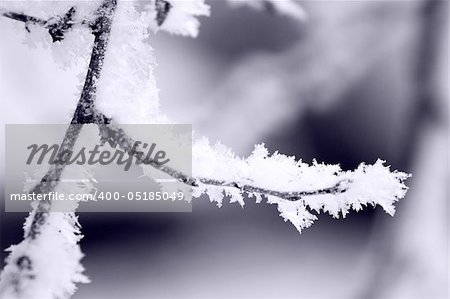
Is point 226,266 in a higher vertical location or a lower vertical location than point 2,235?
higher

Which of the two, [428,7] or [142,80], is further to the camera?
[428,7]

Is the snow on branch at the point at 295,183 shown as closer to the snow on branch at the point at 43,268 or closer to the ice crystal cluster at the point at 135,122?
the ice crystal cluster at the point at 135,122

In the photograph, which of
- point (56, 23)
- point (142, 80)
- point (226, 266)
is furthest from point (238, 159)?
point (226, 266)

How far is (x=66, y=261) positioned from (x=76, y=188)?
9 cm

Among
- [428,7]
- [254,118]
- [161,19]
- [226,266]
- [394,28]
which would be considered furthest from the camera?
[226,266]

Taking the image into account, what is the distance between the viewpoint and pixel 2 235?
297 cm

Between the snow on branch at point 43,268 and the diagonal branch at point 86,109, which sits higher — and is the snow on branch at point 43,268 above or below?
below

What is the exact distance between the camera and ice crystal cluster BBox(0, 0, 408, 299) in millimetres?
518

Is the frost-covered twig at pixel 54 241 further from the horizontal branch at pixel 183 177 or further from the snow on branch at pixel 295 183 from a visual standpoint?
the snow on branch at pixel 295 183

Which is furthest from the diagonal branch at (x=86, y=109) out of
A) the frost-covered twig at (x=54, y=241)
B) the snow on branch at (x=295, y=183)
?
the snow on branch at (x=295, y=183)

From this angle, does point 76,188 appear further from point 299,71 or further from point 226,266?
point 226,266

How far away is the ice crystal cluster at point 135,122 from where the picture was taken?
0.52 meters
